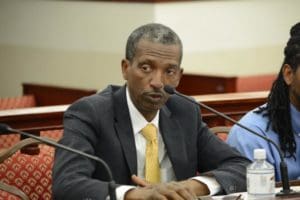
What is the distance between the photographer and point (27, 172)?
3.80 meters

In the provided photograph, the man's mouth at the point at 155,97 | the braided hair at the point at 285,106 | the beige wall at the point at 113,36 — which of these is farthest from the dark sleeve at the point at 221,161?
the beige wall at the point at 113,36

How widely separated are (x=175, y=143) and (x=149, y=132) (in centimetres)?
12

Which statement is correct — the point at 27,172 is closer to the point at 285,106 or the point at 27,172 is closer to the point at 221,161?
the point at 221,161

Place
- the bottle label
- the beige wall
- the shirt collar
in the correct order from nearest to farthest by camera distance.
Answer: the bottle label, the shirt collar, the beige wall

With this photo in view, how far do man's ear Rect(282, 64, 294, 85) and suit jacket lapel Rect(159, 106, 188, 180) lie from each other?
0.50m

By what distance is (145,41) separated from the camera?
3.46 m

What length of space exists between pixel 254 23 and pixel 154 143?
542 centimetres

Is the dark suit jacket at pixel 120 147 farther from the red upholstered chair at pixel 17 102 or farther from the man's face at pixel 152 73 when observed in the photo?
the red upholstered chair at pixel 17 102

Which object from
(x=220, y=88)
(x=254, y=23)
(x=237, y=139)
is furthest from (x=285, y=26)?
(x=237, y=139)

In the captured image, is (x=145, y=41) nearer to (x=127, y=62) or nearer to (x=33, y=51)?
(x=127, y=62)

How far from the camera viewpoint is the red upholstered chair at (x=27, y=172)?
374 centimetres

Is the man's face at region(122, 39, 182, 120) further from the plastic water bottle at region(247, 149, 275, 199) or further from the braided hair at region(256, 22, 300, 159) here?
the braided hair at region(256, 22, 300, 159)

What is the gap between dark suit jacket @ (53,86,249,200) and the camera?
3275 mm

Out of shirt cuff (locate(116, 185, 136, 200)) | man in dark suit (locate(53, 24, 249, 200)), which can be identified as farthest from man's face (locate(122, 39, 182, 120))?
shirt cuff (locate(116, 185, 136, 200))
